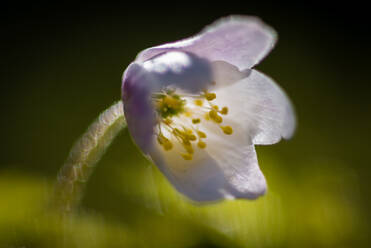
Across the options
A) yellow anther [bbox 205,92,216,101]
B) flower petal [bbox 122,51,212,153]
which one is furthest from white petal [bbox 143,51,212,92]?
yellow anther [bbox 205,92,216,101]

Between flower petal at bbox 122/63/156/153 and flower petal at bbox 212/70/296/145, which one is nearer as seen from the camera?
flower petal at bbox 122/63/156/153

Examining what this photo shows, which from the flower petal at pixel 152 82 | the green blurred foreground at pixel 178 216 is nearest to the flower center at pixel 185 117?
the flower petal at pixel 152 82

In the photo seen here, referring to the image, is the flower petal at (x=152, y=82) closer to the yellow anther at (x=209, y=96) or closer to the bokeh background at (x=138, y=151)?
the yellow anther at (x=209, y=96)

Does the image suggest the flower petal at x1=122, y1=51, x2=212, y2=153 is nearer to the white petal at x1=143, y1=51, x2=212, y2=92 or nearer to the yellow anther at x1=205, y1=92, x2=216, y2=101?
the white petal at x1=143, y1=51, x2=212, y2=92

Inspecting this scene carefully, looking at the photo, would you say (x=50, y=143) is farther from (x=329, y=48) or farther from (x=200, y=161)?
(x=329, y=48)

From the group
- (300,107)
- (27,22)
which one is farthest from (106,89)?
(300,107)
